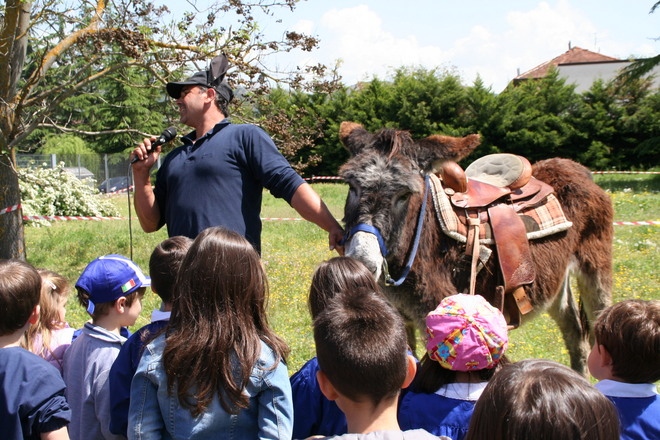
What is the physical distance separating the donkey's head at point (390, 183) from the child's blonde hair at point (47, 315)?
5.26ft

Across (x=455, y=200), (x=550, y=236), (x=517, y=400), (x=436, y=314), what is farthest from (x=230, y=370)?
(x=550, y=236)

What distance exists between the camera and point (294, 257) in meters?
9.68

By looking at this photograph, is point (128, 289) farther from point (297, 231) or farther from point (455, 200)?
point (297, 231)

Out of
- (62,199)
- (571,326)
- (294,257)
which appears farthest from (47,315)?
(62,199)

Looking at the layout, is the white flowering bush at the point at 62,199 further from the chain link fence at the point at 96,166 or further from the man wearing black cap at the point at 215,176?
the man wearing black cap at the point at 215,176

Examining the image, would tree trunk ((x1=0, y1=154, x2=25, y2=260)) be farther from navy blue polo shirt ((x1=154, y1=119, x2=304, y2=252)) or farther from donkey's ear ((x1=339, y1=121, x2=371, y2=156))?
donkey's ear ((x1=339, y1=121, x2=371, y2=156))

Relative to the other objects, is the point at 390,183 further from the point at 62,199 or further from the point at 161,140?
the point at 62,199

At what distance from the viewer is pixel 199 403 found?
6.27 feet

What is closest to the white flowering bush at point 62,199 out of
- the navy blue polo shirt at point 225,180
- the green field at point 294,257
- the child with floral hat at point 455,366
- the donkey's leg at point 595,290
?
the green field at point 294,257

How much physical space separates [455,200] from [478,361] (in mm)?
1999

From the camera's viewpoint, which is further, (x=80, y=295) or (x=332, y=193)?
(x=332, y=193)

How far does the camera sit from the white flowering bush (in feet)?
47.8

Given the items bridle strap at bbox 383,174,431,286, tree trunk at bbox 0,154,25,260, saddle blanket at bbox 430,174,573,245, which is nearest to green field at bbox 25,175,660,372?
tree trunk at bbox 0,154,25,260

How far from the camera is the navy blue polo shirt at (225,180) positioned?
10.5ft
